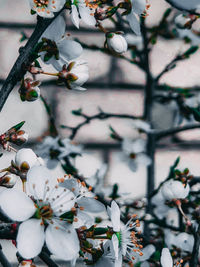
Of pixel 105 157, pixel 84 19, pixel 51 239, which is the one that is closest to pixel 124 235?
pixel 51 239

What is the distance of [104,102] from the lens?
135 cm

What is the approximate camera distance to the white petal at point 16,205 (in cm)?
37

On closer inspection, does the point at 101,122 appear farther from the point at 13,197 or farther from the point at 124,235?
the point at 13,197

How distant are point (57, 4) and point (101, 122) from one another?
36.4 inches

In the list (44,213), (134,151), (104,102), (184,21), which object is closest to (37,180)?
(44,213)

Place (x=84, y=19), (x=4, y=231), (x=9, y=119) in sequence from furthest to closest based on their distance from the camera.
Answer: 1. (x=9, y=119)
2. (x=84, y=19)
3. (x=4, y=231)

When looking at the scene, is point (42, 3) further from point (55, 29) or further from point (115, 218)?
point (115, 218)

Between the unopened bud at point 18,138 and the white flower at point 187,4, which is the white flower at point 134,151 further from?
the unopened bud at point 18,138

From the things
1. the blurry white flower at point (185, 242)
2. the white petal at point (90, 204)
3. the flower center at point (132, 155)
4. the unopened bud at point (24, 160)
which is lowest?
the flower center at point (132, 155)

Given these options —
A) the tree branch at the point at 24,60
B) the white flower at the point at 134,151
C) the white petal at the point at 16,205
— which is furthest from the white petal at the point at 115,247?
the white flower at the point at 134,151

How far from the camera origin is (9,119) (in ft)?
4.22

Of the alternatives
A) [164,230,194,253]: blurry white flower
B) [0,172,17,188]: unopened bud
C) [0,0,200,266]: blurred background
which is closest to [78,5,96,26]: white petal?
[0,172,17,188]: unopened bud

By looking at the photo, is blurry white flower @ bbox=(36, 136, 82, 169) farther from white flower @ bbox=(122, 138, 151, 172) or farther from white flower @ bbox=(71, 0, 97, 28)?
white flower @ bbox=(71, 0, 97, 28)

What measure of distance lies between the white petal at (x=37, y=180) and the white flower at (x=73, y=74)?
120 millimetres
